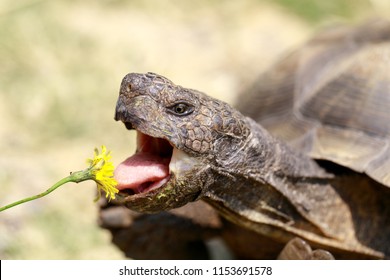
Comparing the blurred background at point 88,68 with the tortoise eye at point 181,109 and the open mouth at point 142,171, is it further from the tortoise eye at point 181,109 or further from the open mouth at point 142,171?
the tortoise eye at point 181,109

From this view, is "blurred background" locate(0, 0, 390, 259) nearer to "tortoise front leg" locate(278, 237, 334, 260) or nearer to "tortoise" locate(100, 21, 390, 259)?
"tortoise" locate(100, 21, 390, 259)

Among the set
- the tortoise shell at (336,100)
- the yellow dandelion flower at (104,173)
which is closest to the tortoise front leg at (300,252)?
the tortoise shell at (336,100)

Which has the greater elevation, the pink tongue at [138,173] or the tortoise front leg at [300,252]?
the pink tongue at [138,173]

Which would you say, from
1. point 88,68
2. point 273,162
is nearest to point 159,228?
point 273,162

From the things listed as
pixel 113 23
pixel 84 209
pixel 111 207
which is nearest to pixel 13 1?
pixel 113 23

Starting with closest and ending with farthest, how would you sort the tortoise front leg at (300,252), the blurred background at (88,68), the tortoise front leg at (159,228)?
the tortoise front leg at (300,252) → the tortoise front leg at (159,228) → the blurred background at (88,68)

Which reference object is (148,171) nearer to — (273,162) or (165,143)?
(165,143)
